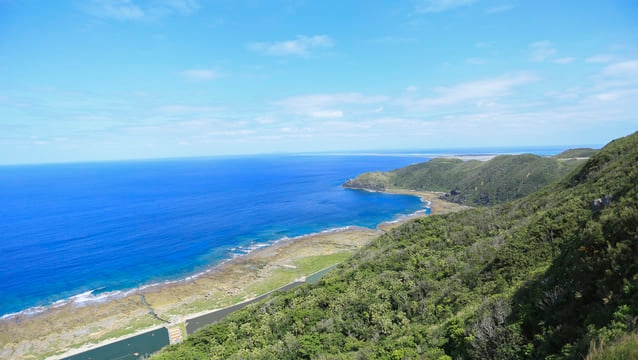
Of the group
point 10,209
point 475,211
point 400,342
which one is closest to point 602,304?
point 400,342

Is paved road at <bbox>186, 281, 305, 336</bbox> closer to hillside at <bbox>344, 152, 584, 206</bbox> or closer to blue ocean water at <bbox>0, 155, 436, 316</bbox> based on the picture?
blue ocean water at <bbox>0, 155, 436, 316</bbox>

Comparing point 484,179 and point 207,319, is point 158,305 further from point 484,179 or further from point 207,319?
point 484,179

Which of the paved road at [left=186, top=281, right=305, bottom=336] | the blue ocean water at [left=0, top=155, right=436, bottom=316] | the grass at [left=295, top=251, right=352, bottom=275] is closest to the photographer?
the paved road at [left=186, top=281, right=305, bottom=336]

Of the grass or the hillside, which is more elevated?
the hillside

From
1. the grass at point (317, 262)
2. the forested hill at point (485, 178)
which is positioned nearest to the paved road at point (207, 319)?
the grass at point (317, 262)

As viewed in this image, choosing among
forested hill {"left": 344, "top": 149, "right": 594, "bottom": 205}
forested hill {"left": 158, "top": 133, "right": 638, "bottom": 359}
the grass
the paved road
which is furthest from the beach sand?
forested hill {"left": 344, "top": 149, "right": 594, "bottom": 205}

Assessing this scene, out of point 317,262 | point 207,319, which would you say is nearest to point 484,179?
point 317,262

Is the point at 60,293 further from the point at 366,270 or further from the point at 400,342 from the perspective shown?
the point at 400,342
